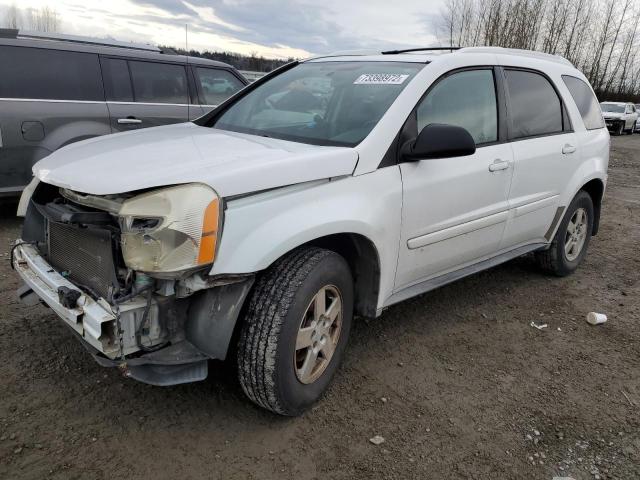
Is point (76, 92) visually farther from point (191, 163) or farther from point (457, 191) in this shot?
point (457, 191)

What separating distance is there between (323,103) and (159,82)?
Result: 12.5ft

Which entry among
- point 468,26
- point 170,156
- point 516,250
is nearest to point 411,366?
point 516,250

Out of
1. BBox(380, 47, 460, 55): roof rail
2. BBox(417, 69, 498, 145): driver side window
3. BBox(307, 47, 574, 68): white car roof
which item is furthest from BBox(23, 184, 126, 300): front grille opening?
BBox(380, 47, 460, 55): roof rail

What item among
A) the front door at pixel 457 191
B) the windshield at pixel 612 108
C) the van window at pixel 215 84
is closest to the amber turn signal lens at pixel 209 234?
the front door at pixel 457 191

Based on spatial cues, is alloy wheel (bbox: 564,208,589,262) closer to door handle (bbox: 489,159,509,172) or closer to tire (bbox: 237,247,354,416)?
door handle (bbox: 489,159,509,172)

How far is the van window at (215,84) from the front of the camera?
676 centimetres

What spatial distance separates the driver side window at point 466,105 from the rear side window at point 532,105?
0.23 metres

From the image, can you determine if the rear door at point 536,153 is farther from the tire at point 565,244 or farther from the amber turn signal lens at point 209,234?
the amber turn signal lens at point 209,234

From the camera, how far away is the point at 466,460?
241 centimetres

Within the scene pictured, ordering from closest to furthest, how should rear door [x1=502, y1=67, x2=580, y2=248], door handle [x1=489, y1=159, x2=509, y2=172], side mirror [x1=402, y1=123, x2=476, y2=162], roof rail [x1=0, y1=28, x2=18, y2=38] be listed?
side mirror [x1=402, y1=123, x2=476, y2=162] → door handle [x1=489, y1=159, x2=509, y2=172] → rear door [x1=502, y1=67, x2=580, y2=248] → roof rail [x1=0, y1=28, x2=18, y2=38]

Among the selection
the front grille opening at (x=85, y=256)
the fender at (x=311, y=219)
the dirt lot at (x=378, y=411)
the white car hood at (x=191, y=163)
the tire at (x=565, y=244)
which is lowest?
the dirt lot at (x=378, y=411)

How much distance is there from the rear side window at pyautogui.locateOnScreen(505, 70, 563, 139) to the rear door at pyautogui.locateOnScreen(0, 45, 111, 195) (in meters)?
4.15

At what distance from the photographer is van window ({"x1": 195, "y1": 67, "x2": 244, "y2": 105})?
6762mm

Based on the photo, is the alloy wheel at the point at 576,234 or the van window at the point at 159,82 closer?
the alloy wheel at the point at 576,234
